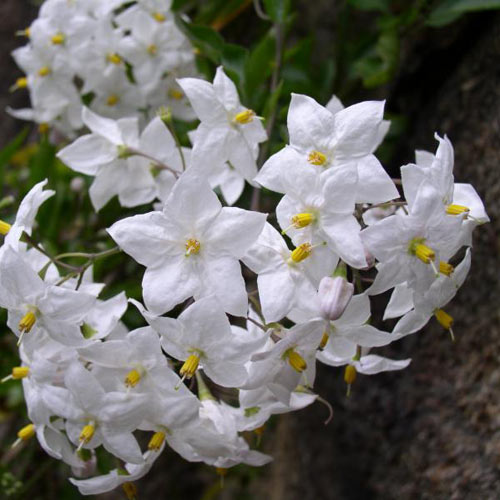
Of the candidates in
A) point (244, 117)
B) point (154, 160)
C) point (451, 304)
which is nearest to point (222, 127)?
point (244, 117)

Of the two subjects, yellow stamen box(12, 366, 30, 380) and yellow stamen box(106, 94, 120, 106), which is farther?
yellow stamen box(106, 94, 120, 106)

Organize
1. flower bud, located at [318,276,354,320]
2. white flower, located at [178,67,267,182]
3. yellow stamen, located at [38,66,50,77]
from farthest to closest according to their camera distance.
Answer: yellow stamen, located at [38,66,50,77] → white flower, located at [178,67,267,182] → flower bud, located at [318,276,354,320]

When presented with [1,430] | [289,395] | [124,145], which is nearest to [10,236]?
[124,145]

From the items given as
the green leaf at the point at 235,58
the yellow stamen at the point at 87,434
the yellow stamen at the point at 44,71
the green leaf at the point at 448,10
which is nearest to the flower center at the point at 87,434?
the yellow stamen at the point at 87,434

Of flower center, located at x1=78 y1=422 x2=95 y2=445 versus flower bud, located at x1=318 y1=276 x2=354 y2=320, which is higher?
flower bud, located at x1=318 y1=276 x2=354 y2=320

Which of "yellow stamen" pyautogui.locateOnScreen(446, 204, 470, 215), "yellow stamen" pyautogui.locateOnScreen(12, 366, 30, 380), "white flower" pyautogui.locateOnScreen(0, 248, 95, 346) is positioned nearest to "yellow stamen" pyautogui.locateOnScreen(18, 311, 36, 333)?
"white flower" pyautogui.locateOnScreen(0, 248, 95, 346)

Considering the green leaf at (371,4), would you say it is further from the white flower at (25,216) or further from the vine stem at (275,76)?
the white flower at (25,216)

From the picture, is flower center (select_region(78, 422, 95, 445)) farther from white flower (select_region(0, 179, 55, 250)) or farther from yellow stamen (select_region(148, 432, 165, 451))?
white flower (select_region(0, 179, 55, 250))
